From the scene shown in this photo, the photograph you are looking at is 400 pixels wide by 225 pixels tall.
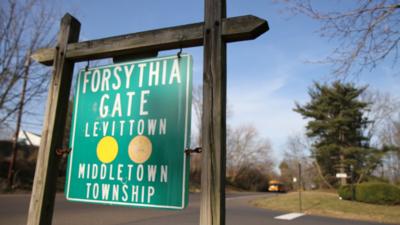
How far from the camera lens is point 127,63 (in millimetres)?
2408

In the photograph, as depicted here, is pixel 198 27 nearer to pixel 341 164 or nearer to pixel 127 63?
pixel 127 63

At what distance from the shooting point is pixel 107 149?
229 cm

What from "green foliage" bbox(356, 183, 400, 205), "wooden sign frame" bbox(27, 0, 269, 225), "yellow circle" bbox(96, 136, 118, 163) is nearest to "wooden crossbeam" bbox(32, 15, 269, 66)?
"wooden sign frame" bbox(27, 0, 269, 225)

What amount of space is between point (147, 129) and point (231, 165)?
48.9 m

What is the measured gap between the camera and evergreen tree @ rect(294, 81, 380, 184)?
30.9 metres

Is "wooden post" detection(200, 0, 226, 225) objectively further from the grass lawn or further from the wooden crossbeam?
the grass lawn

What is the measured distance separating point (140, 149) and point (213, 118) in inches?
22.3

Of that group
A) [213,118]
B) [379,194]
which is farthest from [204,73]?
[379,194]

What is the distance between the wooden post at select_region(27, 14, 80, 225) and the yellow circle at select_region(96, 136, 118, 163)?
1.51 ft

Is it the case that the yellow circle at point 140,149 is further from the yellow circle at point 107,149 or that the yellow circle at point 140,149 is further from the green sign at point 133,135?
the yellow circle at point 107,149

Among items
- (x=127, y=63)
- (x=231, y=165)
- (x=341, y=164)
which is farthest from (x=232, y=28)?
(x=231, y=165)

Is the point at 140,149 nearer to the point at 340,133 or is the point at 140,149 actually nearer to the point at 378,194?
the point at 378,194

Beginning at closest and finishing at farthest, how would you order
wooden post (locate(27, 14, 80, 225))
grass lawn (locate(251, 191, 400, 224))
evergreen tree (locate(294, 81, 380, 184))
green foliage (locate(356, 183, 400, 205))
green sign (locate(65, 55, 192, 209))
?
green sign (locate(65, 55, 192, 209))
wooden post (locate(27, 14, 80, 225))
grass lawn (locate(251, 191, 400, 224))
green foliage (locate(356, 183, 400, 205))
evergreen tree (locate(294, 81, 380, 184))

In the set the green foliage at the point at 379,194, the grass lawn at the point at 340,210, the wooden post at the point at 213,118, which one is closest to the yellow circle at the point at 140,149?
the wooden post at the point at 213,118
